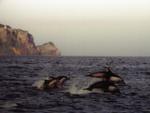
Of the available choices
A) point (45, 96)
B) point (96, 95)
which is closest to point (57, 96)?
point (45, 96)

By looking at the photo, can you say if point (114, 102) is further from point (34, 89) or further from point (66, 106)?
point (34, 89)

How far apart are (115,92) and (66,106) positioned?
11.4 m

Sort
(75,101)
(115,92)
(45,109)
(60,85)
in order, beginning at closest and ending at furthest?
(45,109) → (75,101) → (115,92) → (60,85)

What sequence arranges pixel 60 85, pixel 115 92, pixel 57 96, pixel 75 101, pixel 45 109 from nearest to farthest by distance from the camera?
pixel 45 109, pixel 75 101, pixel 57 96, pixel 115 92, pixel 60 85

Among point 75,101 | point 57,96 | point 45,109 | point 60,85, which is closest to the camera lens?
point 45,109

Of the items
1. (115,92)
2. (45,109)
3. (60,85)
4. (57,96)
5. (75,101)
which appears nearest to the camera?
(45,109)

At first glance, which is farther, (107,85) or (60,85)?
(60,85)

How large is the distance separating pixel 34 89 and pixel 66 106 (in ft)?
44.8

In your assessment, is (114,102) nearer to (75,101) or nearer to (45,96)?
(75,101)

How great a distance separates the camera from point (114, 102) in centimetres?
3941

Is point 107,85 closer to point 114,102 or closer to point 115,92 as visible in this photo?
point 115,92

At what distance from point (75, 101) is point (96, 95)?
15.3ft

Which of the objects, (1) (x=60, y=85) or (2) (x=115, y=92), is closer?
(2) (x=115, y=92)

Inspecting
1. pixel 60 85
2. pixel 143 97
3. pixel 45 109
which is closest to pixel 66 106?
pixel 45 109
